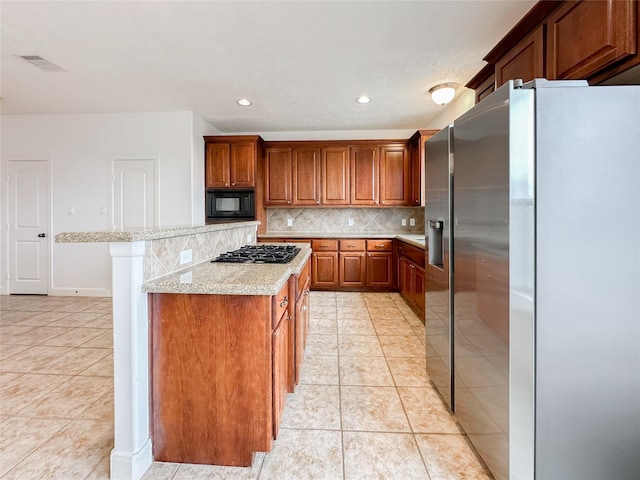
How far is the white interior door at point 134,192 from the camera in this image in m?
4.34

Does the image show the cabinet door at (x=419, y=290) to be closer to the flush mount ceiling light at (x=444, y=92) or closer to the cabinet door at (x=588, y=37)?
the flush mount ceiling light at (x=444, y=92)

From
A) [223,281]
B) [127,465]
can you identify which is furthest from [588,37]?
[127,465]

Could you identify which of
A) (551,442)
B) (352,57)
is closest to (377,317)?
(551,442)

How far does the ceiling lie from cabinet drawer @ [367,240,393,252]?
1891 mm

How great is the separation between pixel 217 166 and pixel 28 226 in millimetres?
2969

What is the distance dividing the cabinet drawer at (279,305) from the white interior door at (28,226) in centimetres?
480

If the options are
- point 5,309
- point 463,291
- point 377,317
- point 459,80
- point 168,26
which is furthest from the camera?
point 5,309

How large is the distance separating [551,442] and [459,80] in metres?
3.34

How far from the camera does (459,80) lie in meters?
3.26

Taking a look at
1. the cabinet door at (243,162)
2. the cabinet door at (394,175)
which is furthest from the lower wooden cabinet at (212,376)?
the cabinet door at (394,175)

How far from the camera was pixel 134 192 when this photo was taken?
4371 mm

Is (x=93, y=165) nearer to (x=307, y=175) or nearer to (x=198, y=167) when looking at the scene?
(x=198, y=167)

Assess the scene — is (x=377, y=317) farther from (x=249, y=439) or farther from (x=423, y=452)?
(x=249, y=439)

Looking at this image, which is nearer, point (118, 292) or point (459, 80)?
point (118, 292)
